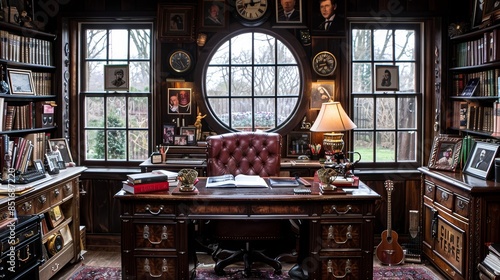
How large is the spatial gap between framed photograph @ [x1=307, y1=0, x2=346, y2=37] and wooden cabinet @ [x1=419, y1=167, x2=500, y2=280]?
1.66 meters

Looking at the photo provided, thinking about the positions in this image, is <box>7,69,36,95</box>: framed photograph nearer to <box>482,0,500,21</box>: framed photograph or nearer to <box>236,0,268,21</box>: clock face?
<box>236,0,268,21</box>: clock face

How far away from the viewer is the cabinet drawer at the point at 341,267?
3.24m

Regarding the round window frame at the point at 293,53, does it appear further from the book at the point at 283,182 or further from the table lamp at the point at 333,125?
the book at the point at 283,182

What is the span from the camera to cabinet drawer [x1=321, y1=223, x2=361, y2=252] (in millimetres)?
3227

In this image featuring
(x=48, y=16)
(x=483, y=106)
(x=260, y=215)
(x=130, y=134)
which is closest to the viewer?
(x=260, y=215)

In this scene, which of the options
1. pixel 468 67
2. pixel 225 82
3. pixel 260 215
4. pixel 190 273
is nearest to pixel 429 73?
pixel 468 67

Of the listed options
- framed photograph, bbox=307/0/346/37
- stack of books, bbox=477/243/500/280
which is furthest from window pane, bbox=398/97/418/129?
stack of books, bbox=477/243/500/280

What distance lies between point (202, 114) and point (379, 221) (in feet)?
7.11

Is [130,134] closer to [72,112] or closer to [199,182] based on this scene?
[72,112]

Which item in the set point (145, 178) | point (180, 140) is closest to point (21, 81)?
point (180, 140)

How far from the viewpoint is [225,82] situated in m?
4.96

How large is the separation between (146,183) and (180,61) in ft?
6.25

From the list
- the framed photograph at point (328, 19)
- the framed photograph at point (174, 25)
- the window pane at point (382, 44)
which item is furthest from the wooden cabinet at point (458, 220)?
the framed photograph at point (174, 25)

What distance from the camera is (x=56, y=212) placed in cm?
397
